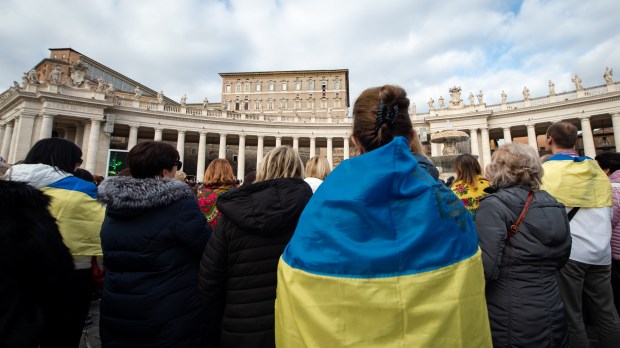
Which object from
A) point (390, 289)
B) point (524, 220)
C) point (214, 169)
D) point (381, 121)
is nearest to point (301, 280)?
point (390, 289)

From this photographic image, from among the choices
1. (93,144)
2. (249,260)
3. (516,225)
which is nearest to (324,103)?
(93,144)

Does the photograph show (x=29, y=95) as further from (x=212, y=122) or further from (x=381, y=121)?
(x=381, y=121)

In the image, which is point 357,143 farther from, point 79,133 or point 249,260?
point 79,133

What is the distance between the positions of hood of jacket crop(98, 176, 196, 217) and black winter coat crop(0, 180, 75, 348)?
40 cm

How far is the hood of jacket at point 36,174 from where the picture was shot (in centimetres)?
299

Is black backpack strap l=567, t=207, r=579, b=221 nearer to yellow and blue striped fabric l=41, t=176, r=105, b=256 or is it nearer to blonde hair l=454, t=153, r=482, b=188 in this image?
blonde hair l=454, t=153, r=482, b=188

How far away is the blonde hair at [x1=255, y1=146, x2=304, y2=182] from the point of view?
2447mm

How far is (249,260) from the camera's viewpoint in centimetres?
206

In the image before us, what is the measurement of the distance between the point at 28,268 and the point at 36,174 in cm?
194

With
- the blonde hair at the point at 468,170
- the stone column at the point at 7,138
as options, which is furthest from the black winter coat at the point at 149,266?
the stone column at the point at 7,138

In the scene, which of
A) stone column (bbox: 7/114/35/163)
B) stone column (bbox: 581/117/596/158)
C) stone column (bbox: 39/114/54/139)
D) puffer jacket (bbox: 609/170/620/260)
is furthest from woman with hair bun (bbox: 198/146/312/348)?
stone column (bbox: 581/117/596/158)

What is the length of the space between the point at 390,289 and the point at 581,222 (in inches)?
138

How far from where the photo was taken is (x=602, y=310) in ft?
10.7

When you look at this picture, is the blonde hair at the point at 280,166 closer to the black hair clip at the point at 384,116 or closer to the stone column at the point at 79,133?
the black hair clip at the point at 384,116
